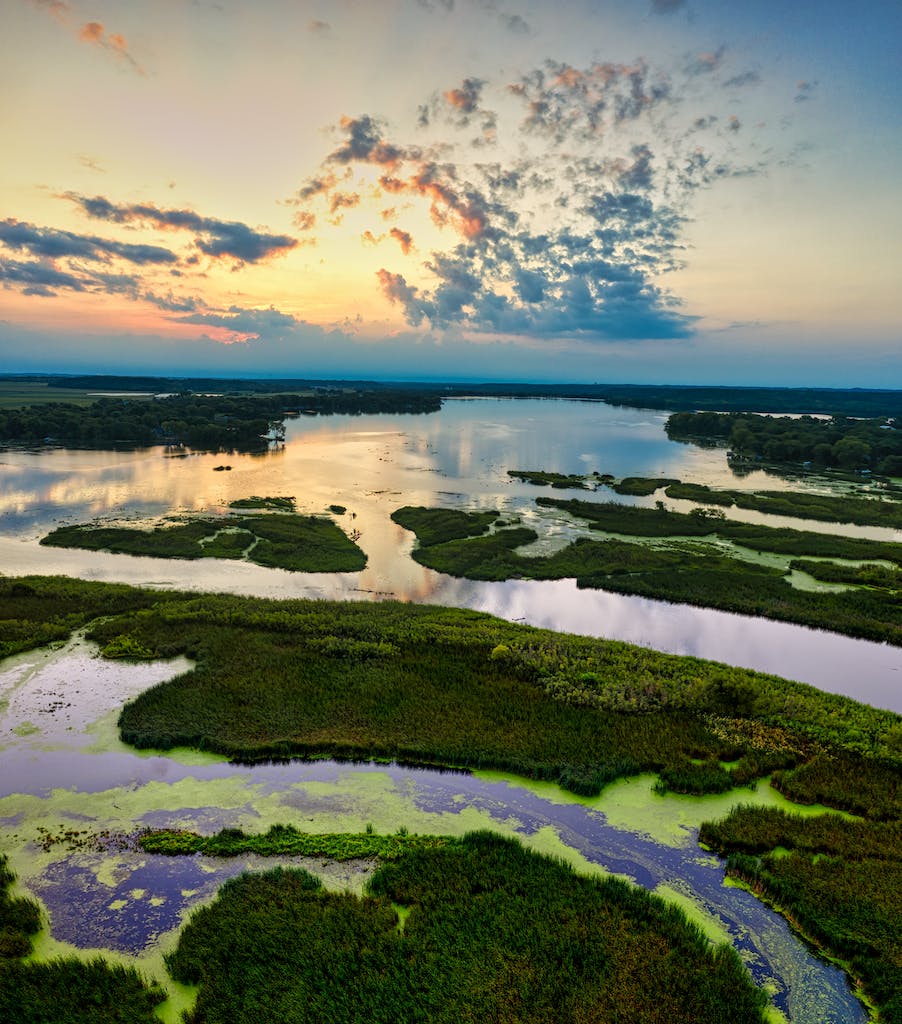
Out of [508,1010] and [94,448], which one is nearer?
[508,1010]

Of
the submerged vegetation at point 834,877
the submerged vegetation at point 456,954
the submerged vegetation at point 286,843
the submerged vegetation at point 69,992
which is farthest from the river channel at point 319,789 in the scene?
the submerged vegetation at point 456,954

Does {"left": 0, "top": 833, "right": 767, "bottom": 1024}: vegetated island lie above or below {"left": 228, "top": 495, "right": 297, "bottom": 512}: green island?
below

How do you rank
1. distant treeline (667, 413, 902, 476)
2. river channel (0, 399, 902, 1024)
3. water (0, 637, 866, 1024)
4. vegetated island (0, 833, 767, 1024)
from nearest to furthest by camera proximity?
vegetated island (0, 833, 767, 1024) < water (0, 637, 866, 1024) < river channel (0, 399, 902, 1024) < distant treeline (667, 413, 902, 476)

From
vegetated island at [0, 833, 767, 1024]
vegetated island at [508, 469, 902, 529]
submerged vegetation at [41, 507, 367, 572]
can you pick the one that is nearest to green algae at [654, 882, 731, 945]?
vegetated island at [0, 833, 767, 1024]

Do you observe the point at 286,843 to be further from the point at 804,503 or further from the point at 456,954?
the point at 804,503

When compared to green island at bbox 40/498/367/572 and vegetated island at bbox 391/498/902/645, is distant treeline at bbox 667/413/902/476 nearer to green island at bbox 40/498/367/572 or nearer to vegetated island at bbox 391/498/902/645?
vegetated island at bbox 391/498/902/645

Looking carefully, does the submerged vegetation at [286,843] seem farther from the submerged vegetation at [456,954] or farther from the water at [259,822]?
the submerged vegetation at [456,954]

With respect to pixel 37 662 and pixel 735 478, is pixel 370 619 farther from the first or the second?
pixel 735 478

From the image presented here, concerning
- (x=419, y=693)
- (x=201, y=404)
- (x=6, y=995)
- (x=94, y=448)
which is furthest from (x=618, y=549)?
(x=201, y=404)

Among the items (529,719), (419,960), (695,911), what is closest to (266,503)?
(529,719)
